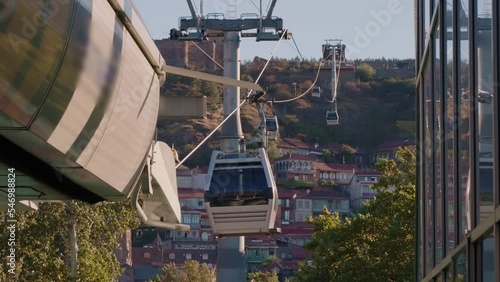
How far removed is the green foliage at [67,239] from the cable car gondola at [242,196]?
21982 mm

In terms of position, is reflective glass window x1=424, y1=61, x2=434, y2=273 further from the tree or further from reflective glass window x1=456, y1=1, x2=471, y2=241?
the tree

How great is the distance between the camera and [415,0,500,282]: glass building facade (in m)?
8.95

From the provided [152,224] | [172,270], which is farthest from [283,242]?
[152,224]

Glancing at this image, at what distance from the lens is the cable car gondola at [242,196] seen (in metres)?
37.2

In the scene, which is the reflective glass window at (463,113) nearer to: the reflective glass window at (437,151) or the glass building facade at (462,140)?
the glass building facade at (462,140)

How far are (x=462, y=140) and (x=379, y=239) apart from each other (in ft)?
147

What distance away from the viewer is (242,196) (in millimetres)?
37469

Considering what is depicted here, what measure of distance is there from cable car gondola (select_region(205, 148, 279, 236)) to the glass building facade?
20.0m

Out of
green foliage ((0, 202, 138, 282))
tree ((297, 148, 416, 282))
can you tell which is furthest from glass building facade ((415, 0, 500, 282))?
green foliage ((0, 202, 138, 282))

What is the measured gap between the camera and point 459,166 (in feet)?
37.1

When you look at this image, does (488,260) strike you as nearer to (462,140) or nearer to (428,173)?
(462,140)

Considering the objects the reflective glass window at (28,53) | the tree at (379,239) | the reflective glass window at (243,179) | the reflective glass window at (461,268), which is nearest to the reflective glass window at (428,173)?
the reflective glass window at (461,268)

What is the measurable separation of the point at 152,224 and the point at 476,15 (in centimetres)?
593

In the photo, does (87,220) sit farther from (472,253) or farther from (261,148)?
(472,253)
